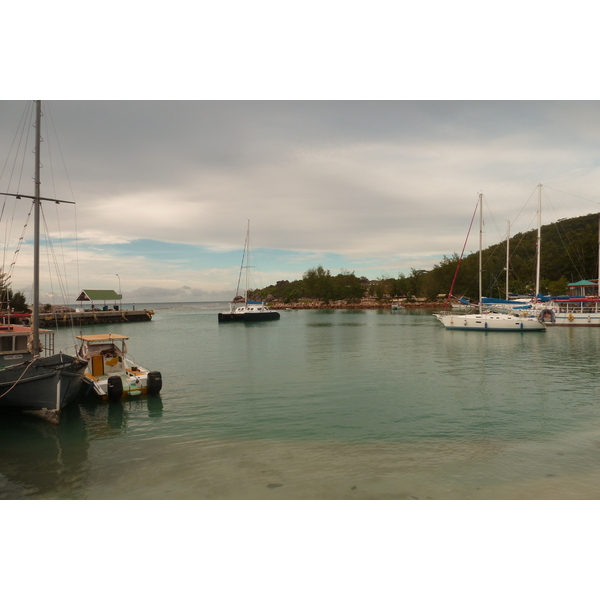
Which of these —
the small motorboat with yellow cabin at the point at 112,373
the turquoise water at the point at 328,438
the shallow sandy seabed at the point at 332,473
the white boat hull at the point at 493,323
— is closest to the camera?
the shallow sandy seabed at the point at 332,473

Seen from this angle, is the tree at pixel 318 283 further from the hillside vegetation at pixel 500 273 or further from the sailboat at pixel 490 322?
the sailboat at pixel 490 322

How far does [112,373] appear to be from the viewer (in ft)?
39.6

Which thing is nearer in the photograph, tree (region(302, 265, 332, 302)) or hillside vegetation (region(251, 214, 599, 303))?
hillside vegetation (region(251, 214, 599, 303))

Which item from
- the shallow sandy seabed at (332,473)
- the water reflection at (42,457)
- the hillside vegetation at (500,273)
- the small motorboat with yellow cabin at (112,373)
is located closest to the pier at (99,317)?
the hillside vegetation at (500,273)

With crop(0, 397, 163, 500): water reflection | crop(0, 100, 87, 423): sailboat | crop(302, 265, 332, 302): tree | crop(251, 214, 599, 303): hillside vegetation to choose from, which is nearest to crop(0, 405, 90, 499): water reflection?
crop(0, 397, 163, 500): water reflection

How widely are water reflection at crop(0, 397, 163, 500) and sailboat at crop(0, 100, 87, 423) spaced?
41cm

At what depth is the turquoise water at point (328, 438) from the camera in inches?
219

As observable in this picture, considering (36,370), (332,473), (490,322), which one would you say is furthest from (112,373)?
(490,322)

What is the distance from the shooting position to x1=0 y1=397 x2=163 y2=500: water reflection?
226 inches

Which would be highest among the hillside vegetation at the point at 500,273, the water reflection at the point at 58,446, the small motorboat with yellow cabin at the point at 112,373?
the hillside vegetation at the point at 500,273

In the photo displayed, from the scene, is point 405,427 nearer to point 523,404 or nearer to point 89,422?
point 523,404

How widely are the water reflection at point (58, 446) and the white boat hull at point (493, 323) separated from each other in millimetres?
24204

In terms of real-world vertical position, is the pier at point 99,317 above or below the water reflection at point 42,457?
above

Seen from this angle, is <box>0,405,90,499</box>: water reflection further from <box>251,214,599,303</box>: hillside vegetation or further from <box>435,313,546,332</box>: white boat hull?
<box>251,214,599,303</box>: hillside vegetation
